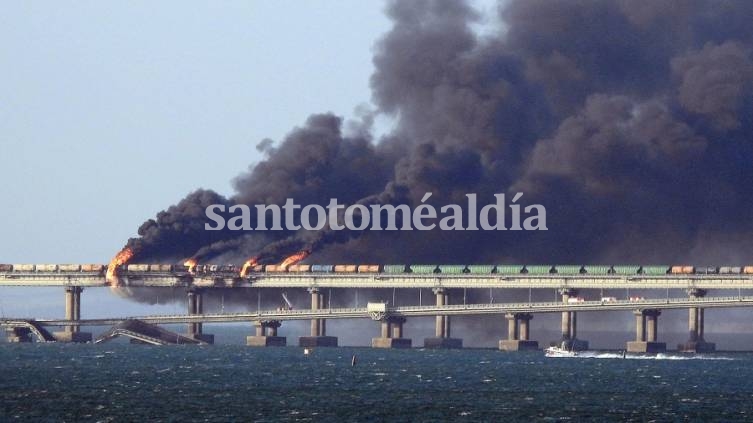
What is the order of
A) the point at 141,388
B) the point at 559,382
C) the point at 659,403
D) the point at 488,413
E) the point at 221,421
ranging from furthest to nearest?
the point at 559,382 < the point at 141,388 < the point at 659,403 < the point at 488,413 < the point at 221,421

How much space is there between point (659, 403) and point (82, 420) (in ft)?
158

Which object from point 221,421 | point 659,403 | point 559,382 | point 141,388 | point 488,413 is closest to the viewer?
point 221,421

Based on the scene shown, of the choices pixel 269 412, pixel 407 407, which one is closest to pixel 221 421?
pixel 269 412

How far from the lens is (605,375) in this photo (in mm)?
199000

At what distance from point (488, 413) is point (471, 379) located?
38384 millimetres

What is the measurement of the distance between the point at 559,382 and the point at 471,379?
870 centimetres

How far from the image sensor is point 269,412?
151 metres

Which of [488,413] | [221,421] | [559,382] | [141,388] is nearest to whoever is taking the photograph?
[221,421]

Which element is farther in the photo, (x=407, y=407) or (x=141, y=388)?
(x=141, y=388)

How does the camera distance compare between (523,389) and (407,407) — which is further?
(523,389)

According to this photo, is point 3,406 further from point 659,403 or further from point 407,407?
point 659,403

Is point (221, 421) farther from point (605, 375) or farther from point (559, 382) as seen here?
point (605, 375)

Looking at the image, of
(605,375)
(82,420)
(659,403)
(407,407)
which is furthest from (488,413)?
(605,375)

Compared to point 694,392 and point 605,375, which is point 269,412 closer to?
point 694,392
